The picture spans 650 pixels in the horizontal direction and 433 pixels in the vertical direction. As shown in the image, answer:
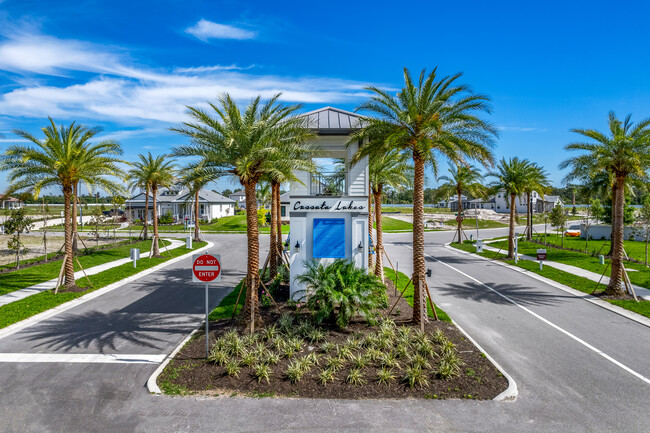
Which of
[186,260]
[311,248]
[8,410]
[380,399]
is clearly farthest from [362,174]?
[186,260]

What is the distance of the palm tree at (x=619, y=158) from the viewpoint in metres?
15.8

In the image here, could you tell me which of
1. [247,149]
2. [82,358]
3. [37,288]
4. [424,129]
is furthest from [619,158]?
[37,288]

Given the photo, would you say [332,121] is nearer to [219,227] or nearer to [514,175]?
[514,175]

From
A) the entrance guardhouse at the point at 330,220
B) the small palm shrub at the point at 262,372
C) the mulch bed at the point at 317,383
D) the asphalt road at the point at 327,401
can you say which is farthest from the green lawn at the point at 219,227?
the small palm shrub at the point at 262,372

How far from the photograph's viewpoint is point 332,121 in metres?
15.7

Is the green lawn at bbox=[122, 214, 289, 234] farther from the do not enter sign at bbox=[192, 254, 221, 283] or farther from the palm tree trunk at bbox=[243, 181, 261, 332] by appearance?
the do not enter sign at bbox=[192, 254, 221, 283]

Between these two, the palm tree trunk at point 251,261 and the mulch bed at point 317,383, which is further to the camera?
the palm tree trunk at point 251,261

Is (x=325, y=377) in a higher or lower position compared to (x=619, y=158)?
lower

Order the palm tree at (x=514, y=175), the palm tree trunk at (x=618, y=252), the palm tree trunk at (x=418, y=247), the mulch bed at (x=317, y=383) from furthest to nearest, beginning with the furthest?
1. the palm tree at (x=514, y=175)
2. the palm tree trunk at (x=618, y=252)
3. the palm tree trunk at (x=418, y=247)
4. the mulch bed at (x=317, y=383)

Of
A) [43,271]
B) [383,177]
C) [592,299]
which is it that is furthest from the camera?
[43,271]

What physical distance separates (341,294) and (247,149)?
5505mm

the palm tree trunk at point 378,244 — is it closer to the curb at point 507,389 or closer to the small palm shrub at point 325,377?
the curb at point 507,389

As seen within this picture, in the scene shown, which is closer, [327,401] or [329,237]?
[327,401]

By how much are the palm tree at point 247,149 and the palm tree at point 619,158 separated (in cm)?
1394
